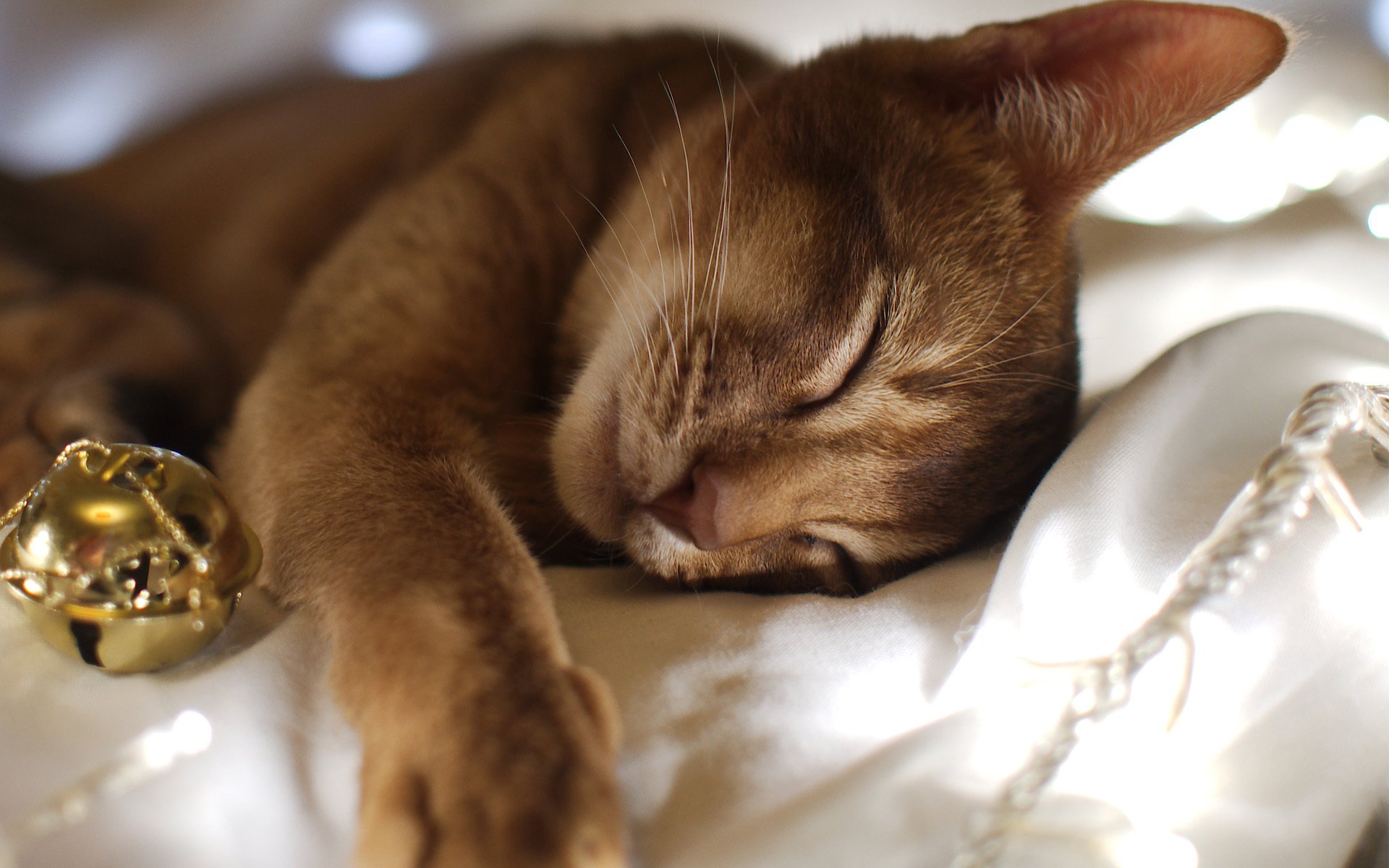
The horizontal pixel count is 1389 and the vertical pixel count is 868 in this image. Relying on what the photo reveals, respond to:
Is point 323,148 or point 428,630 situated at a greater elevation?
point 323,148

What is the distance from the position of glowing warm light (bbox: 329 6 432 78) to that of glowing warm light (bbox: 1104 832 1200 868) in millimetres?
1946

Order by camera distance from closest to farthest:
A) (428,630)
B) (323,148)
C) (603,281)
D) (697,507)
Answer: (428,630)
(697,507)
(603,281)
(323,148)

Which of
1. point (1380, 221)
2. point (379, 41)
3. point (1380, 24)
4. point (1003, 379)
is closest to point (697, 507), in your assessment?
point (1003, 379)

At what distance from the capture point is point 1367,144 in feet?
4.79

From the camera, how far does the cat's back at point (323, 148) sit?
149 centimetres

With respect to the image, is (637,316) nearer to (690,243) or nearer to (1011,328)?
(690,243)

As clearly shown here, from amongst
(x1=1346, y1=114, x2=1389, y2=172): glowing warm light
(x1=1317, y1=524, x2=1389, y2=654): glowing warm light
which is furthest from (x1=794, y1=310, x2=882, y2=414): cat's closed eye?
(x1=1346, y1=114, x2=1389, y2=172): glowing warm light

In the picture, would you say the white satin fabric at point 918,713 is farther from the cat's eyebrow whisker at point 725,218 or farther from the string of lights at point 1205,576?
the cat's eyebrow whisker at point 725,218

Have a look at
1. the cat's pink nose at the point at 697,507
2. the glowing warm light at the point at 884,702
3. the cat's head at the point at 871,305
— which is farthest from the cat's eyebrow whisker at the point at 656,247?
the glowing warm light at the point at 884,702

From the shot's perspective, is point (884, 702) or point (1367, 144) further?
point (1367, 144)

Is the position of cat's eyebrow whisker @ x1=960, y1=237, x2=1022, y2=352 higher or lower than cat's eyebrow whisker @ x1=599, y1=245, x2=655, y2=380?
lower

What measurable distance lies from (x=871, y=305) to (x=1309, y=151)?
1.02m

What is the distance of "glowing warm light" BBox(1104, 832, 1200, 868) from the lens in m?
0.68

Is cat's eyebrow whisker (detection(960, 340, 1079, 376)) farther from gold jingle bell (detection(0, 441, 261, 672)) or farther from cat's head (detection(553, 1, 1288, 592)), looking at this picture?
gold jingle bell (detection(0, 441, 261, 672))
